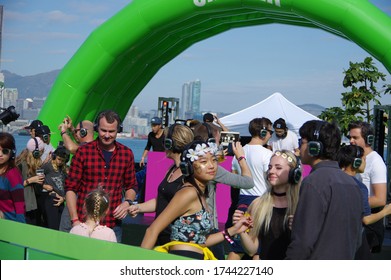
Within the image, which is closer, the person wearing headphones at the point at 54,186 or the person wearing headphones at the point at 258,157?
the person wearing headphones at the point at 258,157

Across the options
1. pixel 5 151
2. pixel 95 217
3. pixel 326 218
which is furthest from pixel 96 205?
pixel 326 218

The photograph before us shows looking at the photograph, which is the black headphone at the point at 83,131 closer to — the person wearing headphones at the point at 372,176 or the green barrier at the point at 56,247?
the person wearing headphones at the point at 372,176

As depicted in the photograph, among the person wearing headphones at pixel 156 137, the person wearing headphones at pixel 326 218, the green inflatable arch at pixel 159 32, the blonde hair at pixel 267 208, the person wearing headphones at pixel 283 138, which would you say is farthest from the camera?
the person wearing headphones at pixel 156 137

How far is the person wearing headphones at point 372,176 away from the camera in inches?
205

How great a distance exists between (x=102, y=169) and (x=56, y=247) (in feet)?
5.19

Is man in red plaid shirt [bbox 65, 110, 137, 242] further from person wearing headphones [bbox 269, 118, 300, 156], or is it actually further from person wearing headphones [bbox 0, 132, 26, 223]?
person wearing headphones [bbox 269, 118, 300, 156]

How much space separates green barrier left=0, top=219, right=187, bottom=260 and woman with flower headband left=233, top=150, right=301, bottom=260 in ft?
2.33

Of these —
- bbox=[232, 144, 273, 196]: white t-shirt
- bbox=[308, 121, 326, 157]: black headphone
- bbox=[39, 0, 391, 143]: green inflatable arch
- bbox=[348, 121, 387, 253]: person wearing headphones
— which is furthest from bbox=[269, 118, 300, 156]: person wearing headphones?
bbox=[308, 121, 326, 157]: black headphone

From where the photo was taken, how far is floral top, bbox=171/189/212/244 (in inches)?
144

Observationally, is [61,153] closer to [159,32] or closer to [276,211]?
[159,32]

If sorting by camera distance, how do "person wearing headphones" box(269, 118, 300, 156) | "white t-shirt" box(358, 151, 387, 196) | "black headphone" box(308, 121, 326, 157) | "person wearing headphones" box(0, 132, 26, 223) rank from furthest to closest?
"person wearing headphones" box(269, 118, 300, 156) → "white t-shirt" box(358, 151, 387, 196) → "person wearing headphones" box(0, 132, 26, 223) → "black headphone" box(308, 121, 326, 157)

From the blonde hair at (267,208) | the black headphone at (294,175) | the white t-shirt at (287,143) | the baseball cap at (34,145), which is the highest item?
the white t-shirt at (287,143)

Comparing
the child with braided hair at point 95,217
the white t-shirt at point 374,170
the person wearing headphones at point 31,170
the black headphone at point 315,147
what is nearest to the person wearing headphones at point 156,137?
the person wearing headphones at point 31,170
